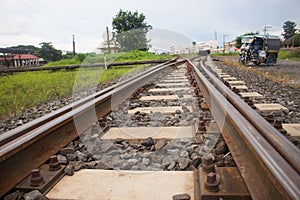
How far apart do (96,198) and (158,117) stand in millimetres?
1542

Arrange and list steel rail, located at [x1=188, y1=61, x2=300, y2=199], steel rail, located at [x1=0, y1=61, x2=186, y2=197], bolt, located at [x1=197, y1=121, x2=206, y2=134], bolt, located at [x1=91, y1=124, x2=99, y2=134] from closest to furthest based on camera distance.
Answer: steel rail, located at [x1=188, y1=61, x2=300, y2=199] < steel rail, located at [x1=0, y1=61, x2=186, y2=197] < bolt, located at [x1=197, y1=121, x2=206, y2=134] < bolt, located at [x1=91, y1=124, x2=99, y2=134]

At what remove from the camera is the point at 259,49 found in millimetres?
13523

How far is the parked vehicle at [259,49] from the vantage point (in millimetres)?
12883

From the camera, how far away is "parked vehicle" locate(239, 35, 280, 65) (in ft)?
42.3

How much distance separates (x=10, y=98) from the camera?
4.67 meters

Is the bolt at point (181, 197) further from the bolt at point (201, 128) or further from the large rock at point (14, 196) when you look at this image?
the bolt at point (201, 128)

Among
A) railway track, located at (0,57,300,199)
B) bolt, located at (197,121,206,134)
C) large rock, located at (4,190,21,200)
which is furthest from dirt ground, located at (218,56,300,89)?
large rock, located at (4,190,21,200)

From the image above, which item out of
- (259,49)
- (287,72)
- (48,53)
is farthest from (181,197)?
(48,53)

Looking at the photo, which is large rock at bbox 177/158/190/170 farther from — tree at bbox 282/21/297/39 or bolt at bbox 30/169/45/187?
tree at bbox 282/21/297/39

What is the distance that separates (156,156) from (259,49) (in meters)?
13.1

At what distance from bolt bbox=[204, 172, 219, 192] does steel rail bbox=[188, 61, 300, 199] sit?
12 centimetres

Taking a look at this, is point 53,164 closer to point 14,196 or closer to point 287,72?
point 14,196

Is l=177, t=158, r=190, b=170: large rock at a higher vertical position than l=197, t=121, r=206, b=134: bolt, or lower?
lower

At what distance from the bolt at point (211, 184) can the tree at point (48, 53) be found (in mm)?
60003
